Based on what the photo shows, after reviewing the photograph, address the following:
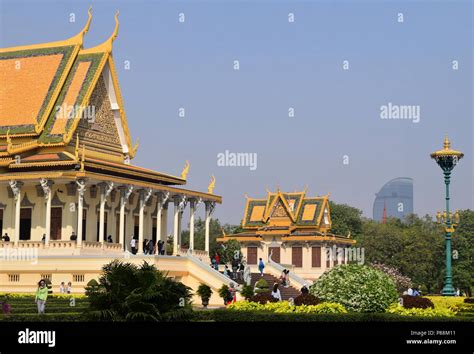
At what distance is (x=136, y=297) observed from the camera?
2002 centimetres

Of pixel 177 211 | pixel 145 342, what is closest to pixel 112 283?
pixel 145 342

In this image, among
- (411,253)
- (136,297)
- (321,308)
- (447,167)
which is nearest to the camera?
(136,297)

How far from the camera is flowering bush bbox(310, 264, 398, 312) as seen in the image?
1028 inches

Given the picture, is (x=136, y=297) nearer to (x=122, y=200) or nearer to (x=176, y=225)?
(x=122, y=200)

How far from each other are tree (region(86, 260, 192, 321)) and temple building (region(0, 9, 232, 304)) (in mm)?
16807

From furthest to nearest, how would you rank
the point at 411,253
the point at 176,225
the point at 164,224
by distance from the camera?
the point at 411,253
the point at 164,224
the point at 176,225

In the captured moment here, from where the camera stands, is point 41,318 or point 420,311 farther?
point 420,311

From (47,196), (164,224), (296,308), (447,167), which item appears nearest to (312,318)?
(296,308)

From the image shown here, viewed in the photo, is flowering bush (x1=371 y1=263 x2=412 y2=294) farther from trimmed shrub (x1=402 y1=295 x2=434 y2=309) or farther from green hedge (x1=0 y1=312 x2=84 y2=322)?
green hedge (x1=0 y1=312 x2=84 y2=322)

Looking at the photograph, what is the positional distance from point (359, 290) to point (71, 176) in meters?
16.7

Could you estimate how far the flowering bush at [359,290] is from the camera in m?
26.1

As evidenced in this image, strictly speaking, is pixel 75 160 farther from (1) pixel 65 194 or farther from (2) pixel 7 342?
(2) pixel 7 342

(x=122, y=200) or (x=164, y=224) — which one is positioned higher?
(x=122, y=200)

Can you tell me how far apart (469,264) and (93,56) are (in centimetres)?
3738
